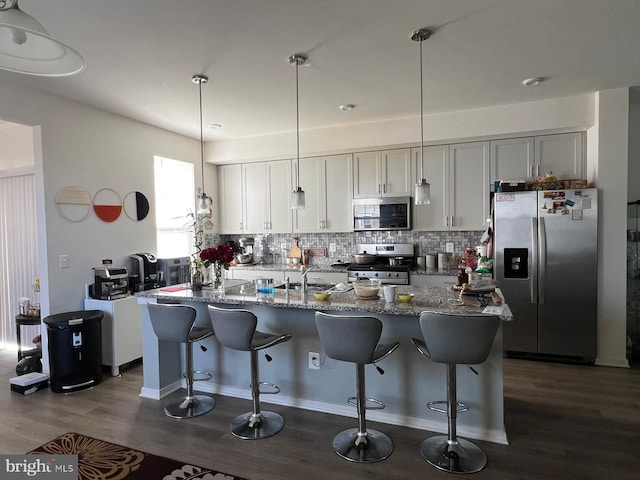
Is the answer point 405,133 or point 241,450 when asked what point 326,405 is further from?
point 405,133

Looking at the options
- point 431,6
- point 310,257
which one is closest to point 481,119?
point 431,6

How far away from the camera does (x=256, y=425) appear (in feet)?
8.75

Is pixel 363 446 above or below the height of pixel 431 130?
below

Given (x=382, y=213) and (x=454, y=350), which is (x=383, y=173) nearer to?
(x=382, y=213)

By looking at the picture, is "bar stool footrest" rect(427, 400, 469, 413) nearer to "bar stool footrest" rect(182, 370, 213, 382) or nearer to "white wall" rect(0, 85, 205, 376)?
"bar stool footrest" rect(182, 370, 213, 382)

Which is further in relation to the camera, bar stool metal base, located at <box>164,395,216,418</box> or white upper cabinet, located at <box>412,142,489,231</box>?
white upper cabinet, located at <box>412,142,489,231</box>

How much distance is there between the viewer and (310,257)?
219 inches

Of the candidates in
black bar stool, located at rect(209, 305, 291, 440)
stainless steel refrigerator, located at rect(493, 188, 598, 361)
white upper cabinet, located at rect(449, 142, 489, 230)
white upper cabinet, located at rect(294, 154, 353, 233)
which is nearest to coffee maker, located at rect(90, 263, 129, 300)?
black bar stool, located at rect(209, 305, 291, 440)

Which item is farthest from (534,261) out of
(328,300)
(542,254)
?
(328,300)

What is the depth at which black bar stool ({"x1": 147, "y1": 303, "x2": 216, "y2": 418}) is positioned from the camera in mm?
2734

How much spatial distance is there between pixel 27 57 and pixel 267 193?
398cm

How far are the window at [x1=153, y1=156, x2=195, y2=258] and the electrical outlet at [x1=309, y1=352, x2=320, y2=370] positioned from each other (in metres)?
2.79

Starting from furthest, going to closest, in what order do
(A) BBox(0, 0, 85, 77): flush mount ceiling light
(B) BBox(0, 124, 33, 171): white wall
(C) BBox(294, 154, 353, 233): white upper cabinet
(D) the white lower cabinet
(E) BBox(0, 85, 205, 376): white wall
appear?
(C) BBox(294, 154, 353, 233): white upper cabinet < (B) BBox(0, 124, 33, 171): white wall < (D) the white lower cabinet < (E) BBox(0, 85, 205, 376): white wall < (A) BBox(0, 0, 85, 77): flush mount ceiling light

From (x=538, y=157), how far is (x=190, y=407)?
425cm
